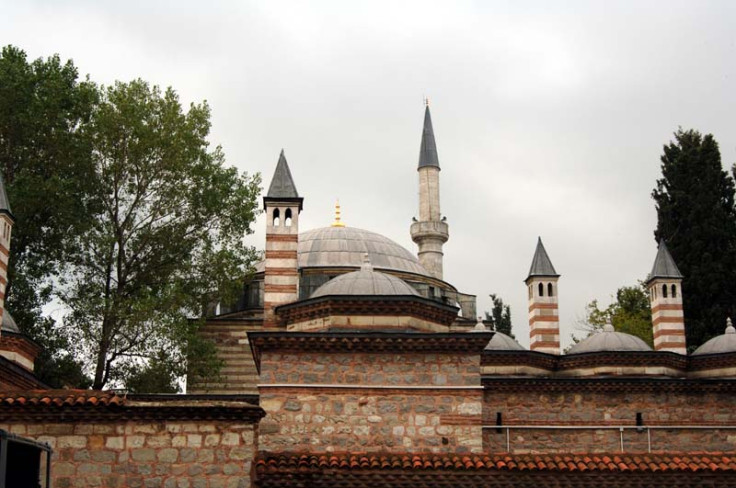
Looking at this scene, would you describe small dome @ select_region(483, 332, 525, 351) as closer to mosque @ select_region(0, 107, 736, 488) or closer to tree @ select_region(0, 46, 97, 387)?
mosque @ select_region(0, 107, 736, 488)

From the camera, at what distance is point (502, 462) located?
11.0 meters

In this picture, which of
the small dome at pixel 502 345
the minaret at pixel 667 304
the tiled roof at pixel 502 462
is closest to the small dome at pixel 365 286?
the tiled roof at pixel 502 462

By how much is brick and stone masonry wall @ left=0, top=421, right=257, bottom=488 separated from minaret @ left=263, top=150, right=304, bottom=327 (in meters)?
5.24

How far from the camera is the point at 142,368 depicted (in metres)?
18.8

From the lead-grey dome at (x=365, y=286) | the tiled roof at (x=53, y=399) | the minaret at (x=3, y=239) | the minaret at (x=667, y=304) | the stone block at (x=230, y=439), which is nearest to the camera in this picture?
the tiled roof at (x=53, y=399)

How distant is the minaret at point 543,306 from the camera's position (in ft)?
64.5

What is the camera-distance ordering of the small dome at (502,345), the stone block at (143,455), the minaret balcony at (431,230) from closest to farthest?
the stone block at (143,455)
the small dome at (502,345)
the minaret balcony at (431,230)

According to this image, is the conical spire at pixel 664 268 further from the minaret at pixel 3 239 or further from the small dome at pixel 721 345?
the minaret at pixel 3 239

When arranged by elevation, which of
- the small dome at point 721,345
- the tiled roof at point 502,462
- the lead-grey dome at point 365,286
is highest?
the lead-grey dome at point 365,286

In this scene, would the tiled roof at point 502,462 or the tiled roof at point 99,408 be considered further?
the tiled roof at point 502,462

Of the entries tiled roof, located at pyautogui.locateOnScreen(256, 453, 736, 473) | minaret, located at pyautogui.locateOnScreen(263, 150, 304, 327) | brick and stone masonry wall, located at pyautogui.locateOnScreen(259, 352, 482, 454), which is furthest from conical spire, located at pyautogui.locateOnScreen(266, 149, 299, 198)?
tiled roof, located at pyautogui.locateOnScreen(256, 453, 736, 473)

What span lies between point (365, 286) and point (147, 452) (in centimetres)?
520

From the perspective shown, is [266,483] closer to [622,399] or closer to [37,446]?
[37,446]

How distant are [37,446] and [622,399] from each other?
1123cm
